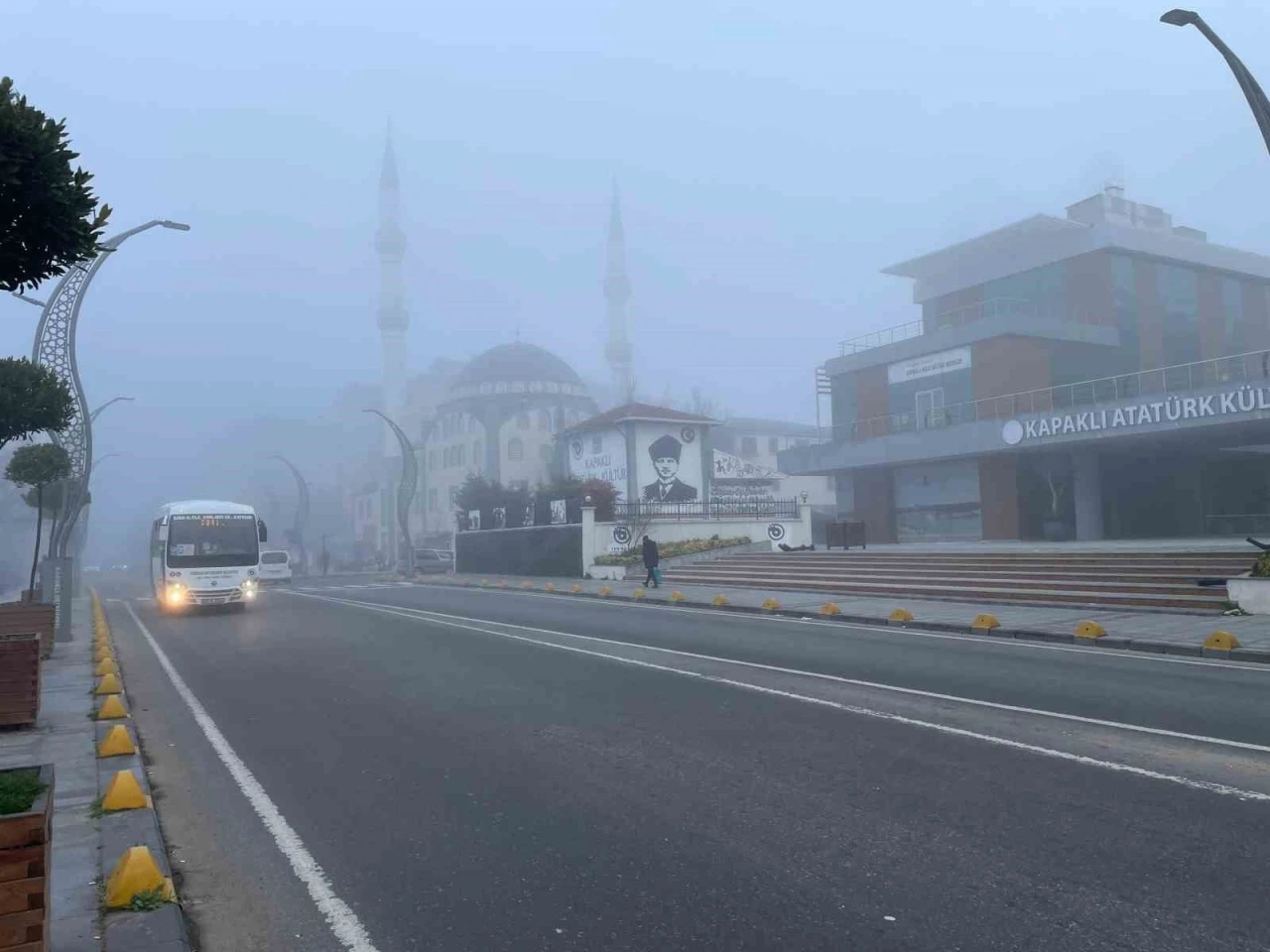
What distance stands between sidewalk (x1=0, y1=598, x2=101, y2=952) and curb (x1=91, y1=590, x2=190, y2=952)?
56 millimetres

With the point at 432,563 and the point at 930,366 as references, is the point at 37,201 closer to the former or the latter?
the point at 930,366

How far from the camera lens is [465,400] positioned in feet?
292

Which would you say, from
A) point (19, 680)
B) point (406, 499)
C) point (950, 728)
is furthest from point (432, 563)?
point (950, 728)

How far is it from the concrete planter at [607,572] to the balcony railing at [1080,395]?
13.0 m

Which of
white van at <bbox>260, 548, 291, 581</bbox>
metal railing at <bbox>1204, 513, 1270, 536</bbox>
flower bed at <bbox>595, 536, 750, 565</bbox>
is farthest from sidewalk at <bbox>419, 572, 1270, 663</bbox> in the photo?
white van at <bbox>260, 548, 291, 581</bbox>

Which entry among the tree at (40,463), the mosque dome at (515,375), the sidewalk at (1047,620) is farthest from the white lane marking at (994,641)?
the mosque dome at (515,375)

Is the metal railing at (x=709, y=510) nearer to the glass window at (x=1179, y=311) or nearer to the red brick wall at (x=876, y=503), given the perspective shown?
the red brick wall at (x=876, y=503)

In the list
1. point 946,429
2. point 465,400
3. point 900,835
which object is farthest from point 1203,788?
point 465,400

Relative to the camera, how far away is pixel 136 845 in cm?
592

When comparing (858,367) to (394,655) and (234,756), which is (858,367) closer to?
(394,655)

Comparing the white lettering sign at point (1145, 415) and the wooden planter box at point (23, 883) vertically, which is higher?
the white lettering sign at point (1145, 415)

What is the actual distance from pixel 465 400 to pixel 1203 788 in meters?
85.2

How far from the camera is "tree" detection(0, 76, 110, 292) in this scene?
4.59 meters

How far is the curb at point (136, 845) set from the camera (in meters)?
4.54
